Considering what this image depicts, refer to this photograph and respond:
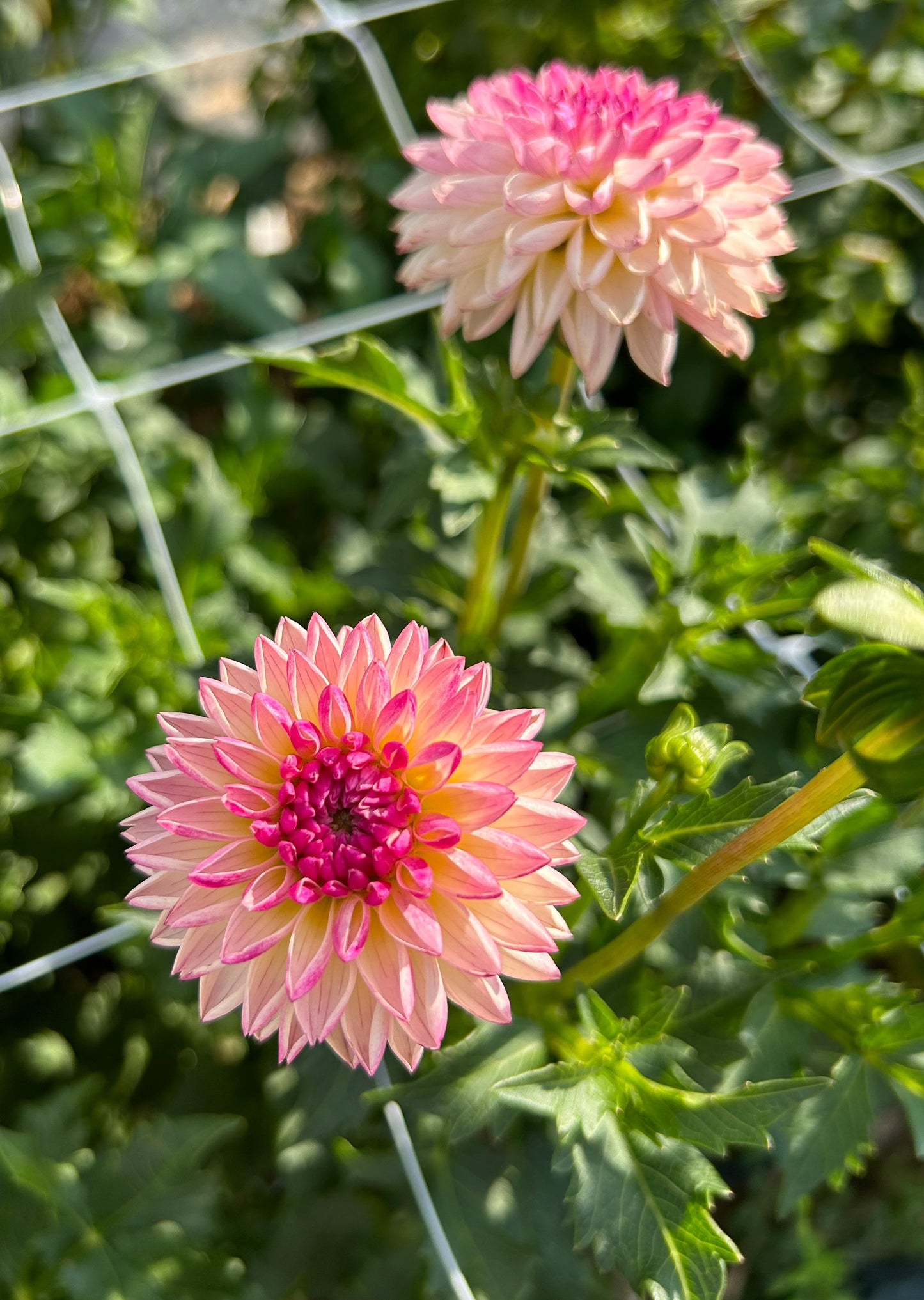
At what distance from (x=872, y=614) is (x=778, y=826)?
A: 0.18 m

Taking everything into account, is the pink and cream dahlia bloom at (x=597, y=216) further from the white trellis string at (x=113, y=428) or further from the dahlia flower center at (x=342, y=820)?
the white trellis string at (x=113, y=428)

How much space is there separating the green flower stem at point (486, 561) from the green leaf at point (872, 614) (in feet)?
1.33

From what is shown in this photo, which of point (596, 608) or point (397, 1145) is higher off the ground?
point (596, 608)

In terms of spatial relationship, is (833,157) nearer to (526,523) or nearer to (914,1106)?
(526,523)

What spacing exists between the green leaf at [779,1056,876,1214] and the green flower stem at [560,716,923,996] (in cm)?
23

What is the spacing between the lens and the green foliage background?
0.84 meters

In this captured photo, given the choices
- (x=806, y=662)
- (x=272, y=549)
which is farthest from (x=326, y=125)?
(x=806, y=662)

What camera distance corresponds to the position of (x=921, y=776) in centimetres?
50

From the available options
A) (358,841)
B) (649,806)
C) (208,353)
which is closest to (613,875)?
(649,806)

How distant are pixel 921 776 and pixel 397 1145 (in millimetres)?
658

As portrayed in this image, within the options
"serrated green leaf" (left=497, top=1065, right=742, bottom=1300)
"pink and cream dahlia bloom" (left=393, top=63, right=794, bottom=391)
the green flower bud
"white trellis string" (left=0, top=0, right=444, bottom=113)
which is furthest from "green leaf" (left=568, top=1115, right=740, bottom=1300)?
"white trellis string" (left=0, top=0, right=444, bottom=113)

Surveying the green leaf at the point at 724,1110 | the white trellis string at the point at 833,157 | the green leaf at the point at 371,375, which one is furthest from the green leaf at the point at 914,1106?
the white trellis string at the point at 833,157

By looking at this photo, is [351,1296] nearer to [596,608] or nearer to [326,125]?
[596,608]

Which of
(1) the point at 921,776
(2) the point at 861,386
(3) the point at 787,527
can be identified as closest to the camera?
(1) the point at 921,776
